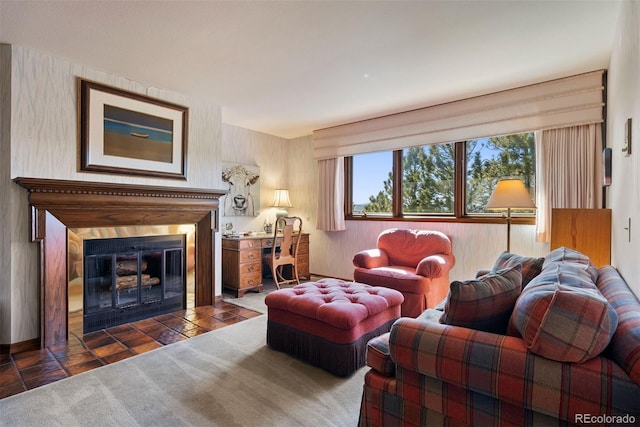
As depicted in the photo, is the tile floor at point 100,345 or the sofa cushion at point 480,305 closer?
the sofa cushion at point 480,305

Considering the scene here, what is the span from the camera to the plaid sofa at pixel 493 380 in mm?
983

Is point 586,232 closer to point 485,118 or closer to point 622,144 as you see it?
point 622,144

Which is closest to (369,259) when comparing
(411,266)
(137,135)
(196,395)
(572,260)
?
(411,266)

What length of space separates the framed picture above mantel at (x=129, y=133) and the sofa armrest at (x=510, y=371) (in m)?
A: 3.04

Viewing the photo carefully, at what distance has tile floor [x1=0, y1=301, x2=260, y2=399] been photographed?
221cm

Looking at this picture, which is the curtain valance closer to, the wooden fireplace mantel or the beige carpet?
the wooden fireplace mantel

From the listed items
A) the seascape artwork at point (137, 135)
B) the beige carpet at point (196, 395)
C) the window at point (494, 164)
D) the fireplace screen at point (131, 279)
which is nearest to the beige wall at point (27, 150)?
the seascape artwork at point (137, 135)

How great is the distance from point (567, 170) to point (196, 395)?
370 centimetres

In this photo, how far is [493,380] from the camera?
1133 mm

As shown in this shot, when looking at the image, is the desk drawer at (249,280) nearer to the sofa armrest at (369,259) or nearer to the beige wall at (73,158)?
the beige wall at (73,158)

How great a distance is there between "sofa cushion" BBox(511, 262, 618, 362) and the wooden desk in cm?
351

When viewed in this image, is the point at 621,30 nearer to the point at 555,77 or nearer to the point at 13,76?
the point at 555,77

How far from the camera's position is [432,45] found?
253cm

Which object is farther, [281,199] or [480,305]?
[281,199]
